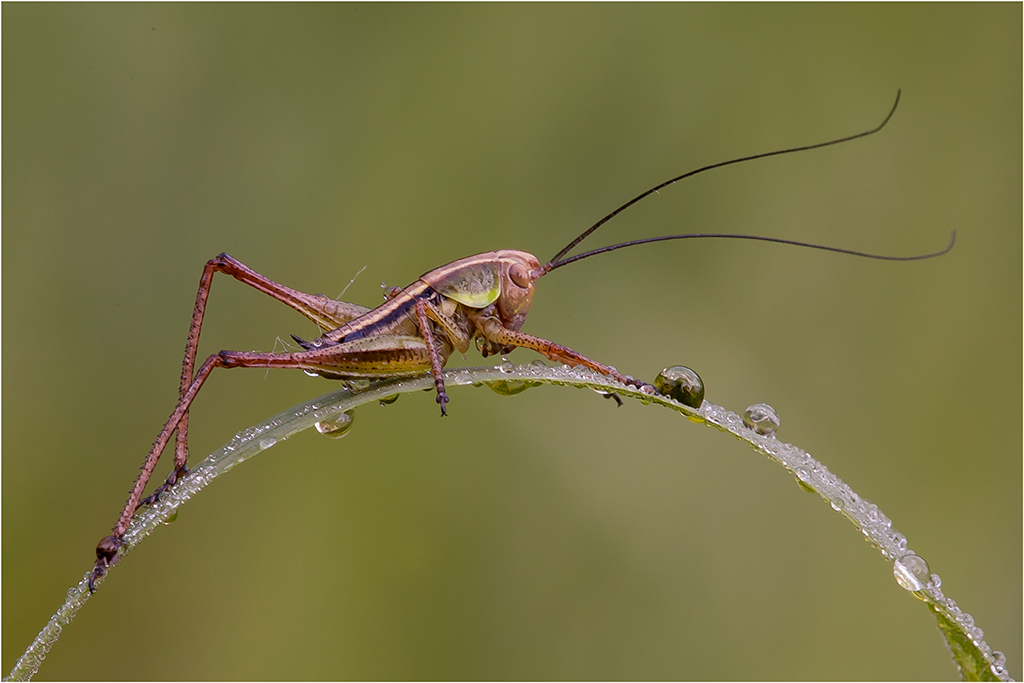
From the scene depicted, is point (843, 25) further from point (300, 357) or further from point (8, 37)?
point (8, 37)

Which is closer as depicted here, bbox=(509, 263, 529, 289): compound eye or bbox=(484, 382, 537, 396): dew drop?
bbox=(484, 382, 537, 396): dew drop

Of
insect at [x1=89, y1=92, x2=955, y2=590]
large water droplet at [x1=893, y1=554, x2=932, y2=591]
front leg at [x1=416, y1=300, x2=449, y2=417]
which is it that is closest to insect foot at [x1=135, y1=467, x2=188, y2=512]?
insect at [x1=89, y1=92, x2=955, y2=590]

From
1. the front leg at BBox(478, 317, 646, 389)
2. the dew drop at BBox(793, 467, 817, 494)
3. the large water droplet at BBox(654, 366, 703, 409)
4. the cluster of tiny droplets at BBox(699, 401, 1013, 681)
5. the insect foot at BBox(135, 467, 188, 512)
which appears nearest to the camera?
the cluster of tiny droplets at BBox(699, 401, 1013, 681)

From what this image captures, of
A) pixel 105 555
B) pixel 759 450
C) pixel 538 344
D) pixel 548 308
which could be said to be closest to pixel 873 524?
pixel 759 450

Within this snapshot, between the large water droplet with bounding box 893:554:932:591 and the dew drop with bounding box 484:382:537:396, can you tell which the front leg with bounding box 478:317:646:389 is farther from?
the large water droplet with bounding box 893:554:932:591

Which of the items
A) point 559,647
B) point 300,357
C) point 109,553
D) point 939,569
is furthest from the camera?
point 939,569

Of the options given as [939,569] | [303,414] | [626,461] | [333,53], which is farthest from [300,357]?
[939,569]

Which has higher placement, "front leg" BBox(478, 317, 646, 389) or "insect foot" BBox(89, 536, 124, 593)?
"front leg" BBox(478, 317, 646, 389)
